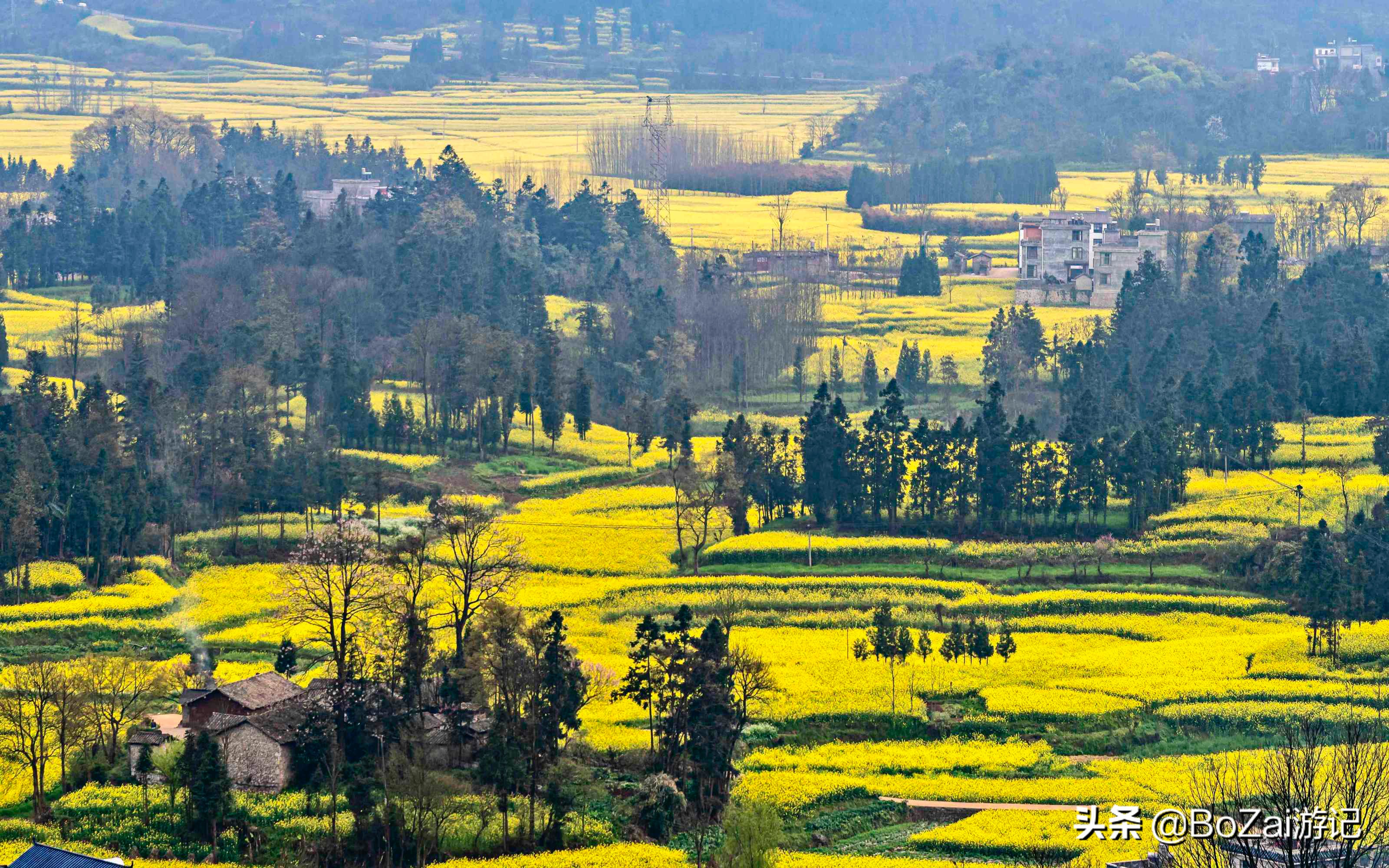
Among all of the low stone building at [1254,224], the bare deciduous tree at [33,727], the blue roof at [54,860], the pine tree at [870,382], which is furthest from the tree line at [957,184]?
the blue roof at [54,860]

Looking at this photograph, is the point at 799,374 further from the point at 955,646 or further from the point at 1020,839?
the point at 1020,839

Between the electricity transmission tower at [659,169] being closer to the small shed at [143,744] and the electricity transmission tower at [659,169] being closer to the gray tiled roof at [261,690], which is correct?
the gray tiled roof at [261,690]

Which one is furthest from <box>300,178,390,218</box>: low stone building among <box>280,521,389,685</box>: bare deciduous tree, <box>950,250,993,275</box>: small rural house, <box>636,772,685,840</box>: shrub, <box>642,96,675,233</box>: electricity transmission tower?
<box>636,772,685,840</box>: shrub

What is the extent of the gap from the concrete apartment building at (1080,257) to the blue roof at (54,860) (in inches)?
3365

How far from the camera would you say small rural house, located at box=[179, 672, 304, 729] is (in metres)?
49.6

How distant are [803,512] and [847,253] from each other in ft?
177

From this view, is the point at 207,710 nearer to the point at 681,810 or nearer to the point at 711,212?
the point at 681,810

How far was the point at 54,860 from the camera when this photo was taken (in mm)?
36688

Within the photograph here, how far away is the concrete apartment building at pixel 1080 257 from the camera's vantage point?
115375 mm

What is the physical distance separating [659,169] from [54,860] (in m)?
126

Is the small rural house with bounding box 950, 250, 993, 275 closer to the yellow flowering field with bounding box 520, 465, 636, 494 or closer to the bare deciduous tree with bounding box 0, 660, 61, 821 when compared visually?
the yellow flowering field with bounding box 520, 465, 636, 494

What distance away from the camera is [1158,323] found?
98.1m

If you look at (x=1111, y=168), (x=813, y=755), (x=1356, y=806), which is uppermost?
(x=1111, y=168)

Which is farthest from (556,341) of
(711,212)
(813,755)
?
(711,212)
